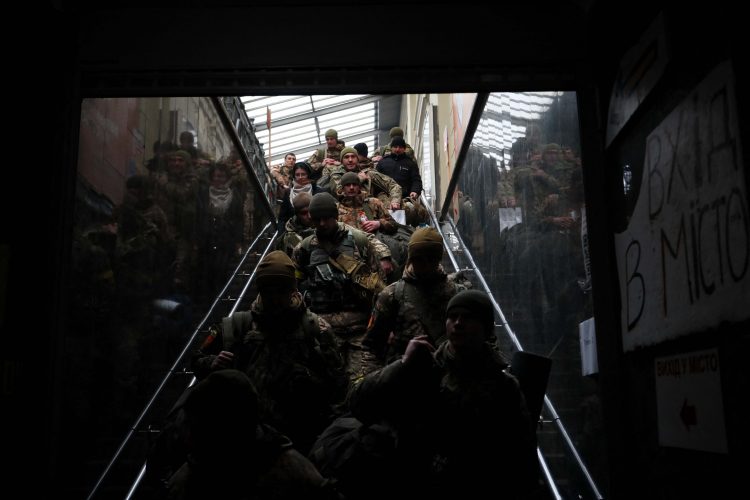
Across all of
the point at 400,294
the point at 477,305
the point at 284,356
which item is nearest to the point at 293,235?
the point at 400,294

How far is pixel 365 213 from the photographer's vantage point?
30.3 feet

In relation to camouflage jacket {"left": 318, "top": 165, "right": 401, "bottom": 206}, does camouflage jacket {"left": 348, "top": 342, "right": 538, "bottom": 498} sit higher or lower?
lower

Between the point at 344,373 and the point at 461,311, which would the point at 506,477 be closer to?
the point at 461,311

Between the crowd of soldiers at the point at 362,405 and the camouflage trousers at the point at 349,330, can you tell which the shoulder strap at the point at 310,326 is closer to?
the crowd of soldiers at the point at 362,405

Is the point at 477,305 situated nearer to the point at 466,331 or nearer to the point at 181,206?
the point at 466,331

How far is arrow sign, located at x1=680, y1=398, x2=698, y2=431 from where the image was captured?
2.56 m

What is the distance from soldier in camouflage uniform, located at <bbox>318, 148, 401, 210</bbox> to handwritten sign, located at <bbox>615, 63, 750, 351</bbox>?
7.45 metres

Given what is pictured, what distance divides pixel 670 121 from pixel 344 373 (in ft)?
7.71

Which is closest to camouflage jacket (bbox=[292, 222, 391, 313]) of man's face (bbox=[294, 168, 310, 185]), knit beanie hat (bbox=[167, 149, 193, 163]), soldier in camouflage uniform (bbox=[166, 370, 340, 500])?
knit beanie hat (bbox=[167, 149, 193, 163])

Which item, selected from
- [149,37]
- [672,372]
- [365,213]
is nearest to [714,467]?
[672,372]

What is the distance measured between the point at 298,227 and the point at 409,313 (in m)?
3.80

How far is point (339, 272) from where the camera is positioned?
20.5 ft

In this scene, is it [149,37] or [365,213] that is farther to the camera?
[365,213]

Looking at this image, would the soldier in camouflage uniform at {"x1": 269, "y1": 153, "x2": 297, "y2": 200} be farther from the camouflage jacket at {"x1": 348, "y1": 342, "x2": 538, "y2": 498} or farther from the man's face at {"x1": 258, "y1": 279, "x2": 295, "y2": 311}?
the camouflage jacket at {"x1": 348, "y1": 342, "x2": 538, "y2": 498}
